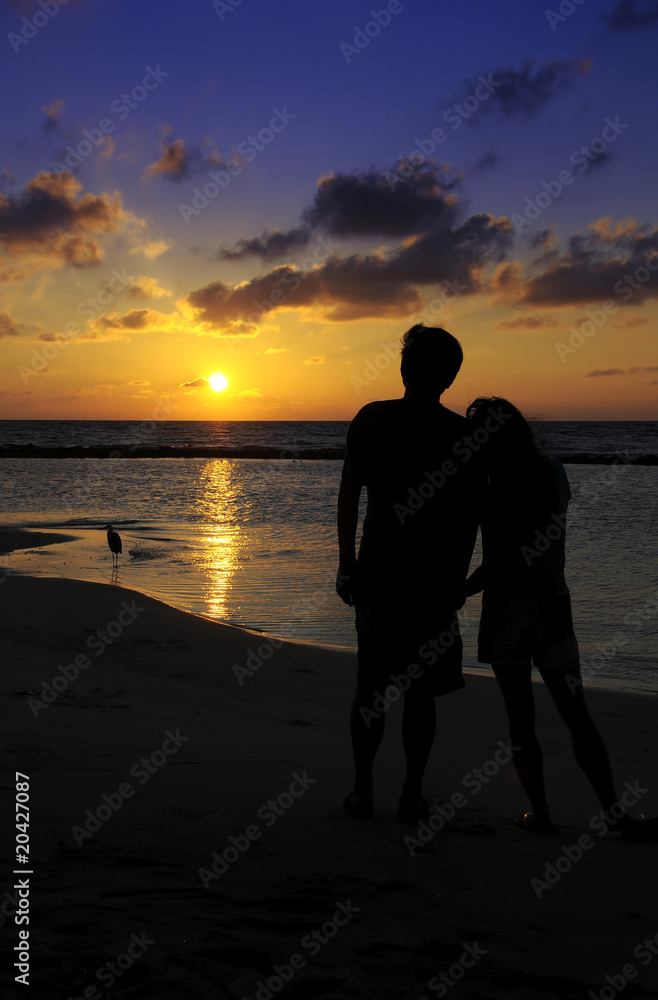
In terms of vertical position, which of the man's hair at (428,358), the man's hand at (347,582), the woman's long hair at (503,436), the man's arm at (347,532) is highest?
the man's hair at (428,358)

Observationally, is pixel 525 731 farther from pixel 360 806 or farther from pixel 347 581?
pixel 347 581

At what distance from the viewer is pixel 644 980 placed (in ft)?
6.91

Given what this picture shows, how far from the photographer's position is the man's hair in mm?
3146

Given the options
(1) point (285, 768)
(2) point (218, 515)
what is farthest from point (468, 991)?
(2) point (218, 515)

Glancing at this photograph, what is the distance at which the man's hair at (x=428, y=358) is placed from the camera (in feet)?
10.3

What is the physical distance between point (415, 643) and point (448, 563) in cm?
36

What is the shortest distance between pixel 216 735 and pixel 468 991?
247 centimetres

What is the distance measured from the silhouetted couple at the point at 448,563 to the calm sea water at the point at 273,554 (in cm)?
342

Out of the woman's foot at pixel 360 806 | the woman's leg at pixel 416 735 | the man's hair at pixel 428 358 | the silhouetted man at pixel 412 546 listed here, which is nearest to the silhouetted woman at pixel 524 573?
the silhouetted man at pixel 412 546

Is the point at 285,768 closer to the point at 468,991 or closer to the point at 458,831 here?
the point at 458,831

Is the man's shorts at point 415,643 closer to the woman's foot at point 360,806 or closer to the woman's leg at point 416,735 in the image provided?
the woman's leg at point 416,735

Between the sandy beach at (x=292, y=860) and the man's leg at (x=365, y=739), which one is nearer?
the sandy beach at (x=292, y=860)

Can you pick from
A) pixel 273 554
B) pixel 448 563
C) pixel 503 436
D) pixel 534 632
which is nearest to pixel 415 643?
pixel 448 563

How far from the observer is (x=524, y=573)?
119 inches
